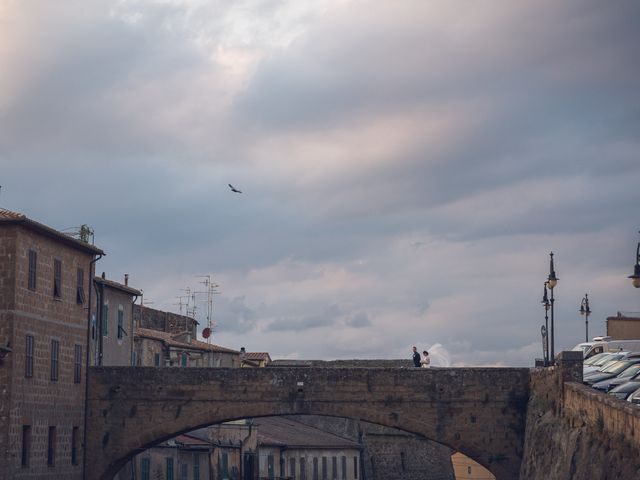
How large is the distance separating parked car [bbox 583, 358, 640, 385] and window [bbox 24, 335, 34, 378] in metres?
19.3

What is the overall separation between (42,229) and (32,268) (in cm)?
138

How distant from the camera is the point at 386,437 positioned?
273ft

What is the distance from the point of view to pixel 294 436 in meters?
77.0

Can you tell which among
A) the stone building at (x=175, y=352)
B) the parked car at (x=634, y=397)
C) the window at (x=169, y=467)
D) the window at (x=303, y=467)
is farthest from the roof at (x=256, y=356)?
the parked car at (x=634, y=397)

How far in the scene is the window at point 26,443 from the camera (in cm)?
4288

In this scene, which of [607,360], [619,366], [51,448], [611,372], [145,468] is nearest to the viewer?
[51,448]

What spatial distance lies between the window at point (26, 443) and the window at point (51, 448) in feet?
6.58

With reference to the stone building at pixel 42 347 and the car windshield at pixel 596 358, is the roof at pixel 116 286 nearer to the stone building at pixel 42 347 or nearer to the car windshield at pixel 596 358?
the stone building at pixel 42 347

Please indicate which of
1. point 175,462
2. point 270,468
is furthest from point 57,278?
point 270,468

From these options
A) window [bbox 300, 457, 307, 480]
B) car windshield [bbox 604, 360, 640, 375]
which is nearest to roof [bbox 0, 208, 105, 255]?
car windshield [bbox 604, 360, 640, 375]

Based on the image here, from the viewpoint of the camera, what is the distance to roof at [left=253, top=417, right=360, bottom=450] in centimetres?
7200

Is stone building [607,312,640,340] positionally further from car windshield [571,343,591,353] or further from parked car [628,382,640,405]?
parked car [628,382,640,405]

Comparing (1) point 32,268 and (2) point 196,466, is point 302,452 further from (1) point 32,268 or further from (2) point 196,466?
(1) point 32,268

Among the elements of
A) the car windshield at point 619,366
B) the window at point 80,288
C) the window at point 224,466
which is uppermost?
the window at point 80,288
